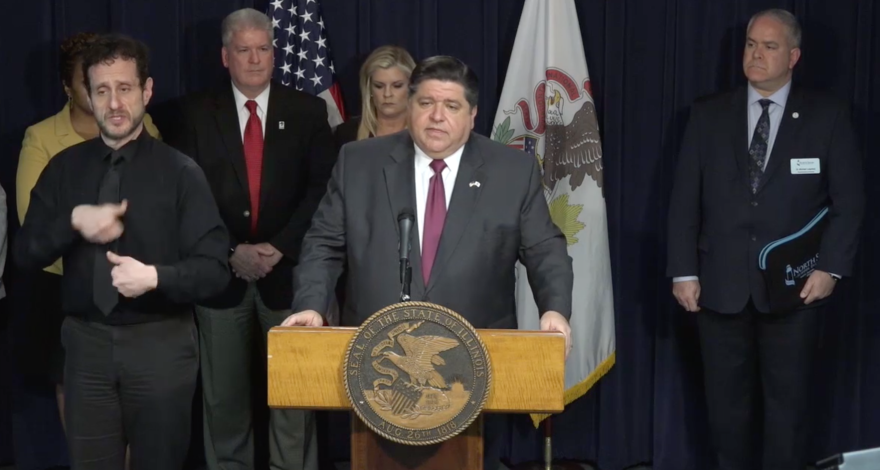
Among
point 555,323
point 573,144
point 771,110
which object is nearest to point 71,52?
point 573,144

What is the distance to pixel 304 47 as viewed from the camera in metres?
4.94

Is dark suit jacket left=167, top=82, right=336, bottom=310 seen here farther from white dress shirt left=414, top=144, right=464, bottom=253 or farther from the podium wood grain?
the podium wood grain

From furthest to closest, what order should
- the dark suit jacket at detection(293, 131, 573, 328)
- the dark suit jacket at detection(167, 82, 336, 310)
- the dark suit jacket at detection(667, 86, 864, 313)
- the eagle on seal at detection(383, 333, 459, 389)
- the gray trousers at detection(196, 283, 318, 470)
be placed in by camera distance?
the gray trousers at detection(196, 283, 318, 470) < the dark suit jacket at detection(167, 82, 336, 310) < the dark suit jacket at detection(667, 86, 864, 313) < the dark suit jacket at detection(293, 131, 573, 328) < the eagle on seal at detection(383, 333, 459, 389)

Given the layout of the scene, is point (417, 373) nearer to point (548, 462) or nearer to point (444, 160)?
point (444, 160)

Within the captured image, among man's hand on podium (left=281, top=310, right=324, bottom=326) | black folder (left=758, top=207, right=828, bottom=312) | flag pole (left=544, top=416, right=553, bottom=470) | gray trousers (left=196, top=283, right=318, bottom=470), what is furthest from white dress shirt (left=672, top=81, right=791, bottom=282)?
man's hand on podium (left=281, top=310, right=324, bottom=326)

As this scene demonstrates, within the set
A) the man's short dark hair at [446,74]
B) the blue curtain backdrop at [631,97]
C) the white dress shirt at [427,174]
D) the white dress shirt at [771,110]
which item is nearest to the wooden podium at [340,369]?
the white dress shirt at [427,174]

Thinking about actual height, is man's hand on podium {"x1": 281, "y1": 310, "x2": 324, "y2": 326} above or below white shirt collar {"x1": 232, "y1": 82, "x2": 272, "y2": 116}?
below

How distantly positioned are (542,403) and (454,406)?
0.65ft

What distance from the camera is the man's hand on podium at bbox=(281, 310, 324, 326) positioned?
2678mm

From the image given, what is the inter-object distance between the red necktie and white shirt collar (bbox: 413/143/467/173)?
4.86 feet

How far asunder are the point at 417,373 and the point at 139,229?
4.15 feet

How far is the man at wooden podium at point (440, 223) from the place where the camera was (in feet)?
9.66

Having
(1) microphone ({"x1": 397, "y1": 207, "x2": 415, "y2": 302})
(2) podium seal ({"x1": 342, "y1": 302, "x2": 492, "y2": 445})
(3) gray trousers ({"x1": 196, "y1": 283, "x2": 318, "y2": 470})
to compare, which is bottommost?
(3) gray trousers ({"x1": 196, "y1": 283, "x2": 318, "y2": 470})

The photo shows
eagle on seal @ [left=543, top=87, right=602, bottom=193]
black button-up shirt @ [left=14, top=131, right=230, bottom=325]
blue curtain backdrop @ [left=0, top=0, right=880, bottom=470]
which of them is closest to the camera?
black button-up shirt @ [left=14, top=131, right=230, bottom=325]
